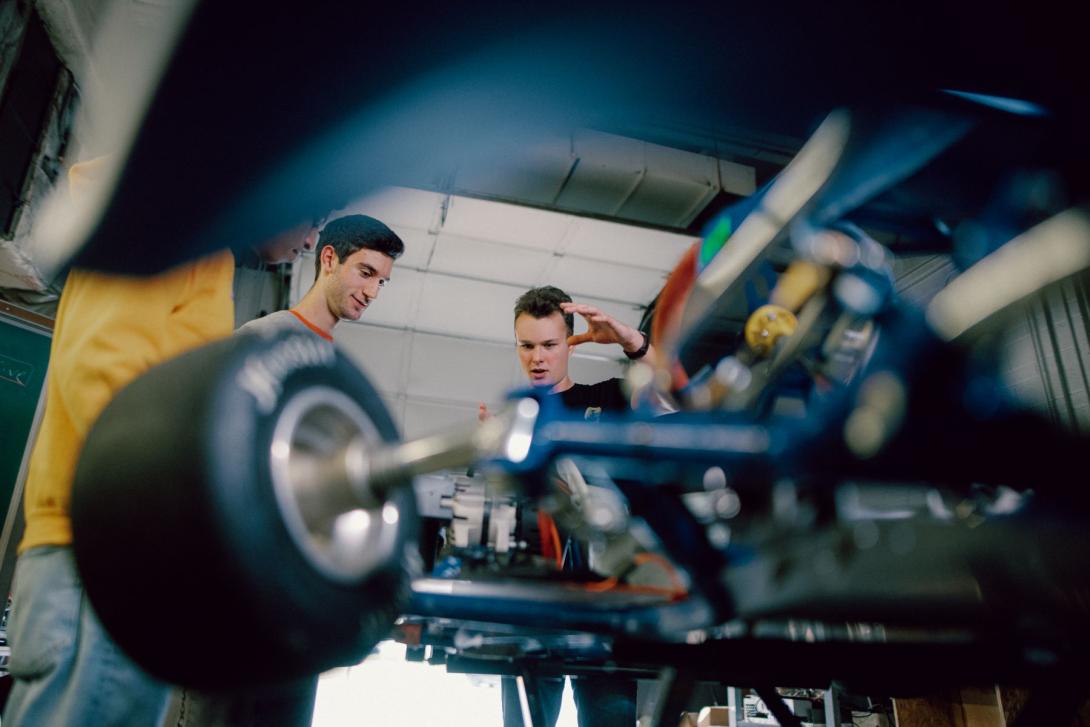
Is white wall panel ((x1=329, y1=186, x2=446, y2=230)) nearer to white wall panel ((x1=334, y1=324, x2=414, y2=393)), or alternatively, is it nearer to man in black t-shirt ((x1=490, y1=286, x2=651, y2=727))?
white wall panel ((x1=334, y1=324, x2=414, y2=393))

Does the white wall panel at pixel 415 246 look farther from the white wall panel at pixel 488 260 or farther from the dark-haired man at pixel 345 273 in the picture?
the dark-haired man at pixel 345 273

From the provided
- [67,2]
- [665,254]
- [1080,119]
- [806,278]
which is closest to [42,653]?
[806,278]

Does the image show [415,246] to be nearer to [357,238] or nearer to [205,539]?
[357,238]

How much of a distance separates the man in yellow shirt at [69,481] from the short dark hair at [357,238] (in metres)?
0.48

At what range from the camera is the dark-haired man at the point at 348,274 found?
1.45 meters

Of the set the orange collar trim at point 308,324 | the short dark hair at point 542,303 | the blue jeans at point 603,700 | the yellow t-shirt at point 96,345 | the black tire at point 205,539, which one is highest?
the short dark hair at point 542,303

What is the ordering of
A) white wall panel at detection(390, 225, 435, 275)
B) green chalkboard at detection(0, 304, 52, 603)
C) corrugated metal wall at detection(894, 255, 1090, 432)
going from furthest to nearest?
white wall panel at detection(390, 225, 435, 275), corrugated metal wall at detection(894, 255, 1090, 432), green chalkboard at detection(0, 304, 52, 603)

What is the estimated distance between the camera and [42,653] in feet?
2.55

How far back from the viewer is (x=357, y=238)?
4.83 ft

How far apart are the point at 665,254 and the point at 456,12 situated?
15.3 feet

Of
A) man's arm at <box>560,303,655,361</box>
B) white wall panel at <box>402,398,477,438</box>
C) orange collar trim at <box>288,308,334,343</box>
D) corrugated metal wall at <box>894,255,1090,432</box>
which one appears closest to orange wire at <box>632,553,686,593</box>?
man's arm at <box>560,303,655,361</box>

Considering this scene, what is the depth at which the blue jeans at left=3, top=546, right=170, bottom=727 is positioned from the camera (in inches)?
30.4

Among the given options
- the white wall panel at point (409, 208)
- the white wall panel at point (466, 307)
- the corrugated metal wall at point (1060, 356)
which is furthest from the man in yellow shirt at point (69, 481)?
the white wall panel at point (466, 307)

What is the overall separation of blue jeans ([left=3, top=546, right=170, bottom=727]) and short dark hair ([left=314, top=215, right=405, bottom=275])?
82cm
